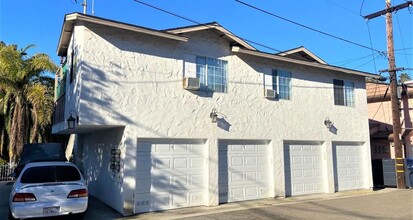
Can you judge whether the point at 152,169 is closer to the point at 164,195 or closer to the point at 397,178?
the point at 164,195

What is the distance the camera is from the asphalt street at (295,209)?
10.5 meters

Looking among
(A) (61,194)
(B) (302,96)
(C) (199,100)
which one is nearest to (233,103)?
(C) (199,100)

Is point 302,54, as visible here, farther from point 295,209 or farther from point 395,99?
point 295,209

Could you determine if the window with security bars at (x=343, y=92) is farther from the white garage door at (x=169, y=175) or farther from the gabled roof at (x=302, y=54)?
the white garage door at (x=169, y=175)

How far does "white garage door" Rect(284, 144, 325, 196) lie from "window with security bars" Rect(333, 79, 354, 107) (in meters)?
2.66

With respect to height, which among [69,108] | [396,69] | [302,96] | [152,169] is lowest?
[152,169]

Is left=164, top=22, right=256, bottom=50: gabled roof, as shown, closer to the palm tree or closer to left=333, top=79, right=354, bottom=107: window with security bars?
left=333, top=79, right=354, bottom=107: window with security bars

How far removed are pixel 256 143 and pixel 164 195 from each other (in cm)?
431

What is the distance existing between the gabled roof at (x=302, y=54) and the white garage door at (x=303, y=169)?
150 inches

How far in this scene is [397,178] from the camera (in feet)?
57.3

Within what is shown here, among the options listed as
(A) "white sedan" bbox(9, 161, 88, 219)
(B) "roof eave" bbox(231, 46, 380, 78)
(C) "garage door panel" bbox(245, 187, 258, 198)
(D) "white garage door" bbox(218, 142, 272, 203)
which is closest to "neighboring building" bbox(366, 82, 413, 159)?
(B) "roof eave" bbox(231, 46, 380, 78)


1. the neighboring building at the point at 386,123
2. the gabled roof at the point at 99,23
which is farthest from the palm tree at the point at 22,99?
the neighboring building at the point at 386,123

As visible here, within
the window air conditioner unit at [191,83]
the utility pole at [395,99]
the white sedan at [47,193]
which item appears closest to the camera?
the white sedan at [47,193]

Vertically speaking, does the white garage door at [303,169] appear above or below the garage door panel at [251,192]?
above
